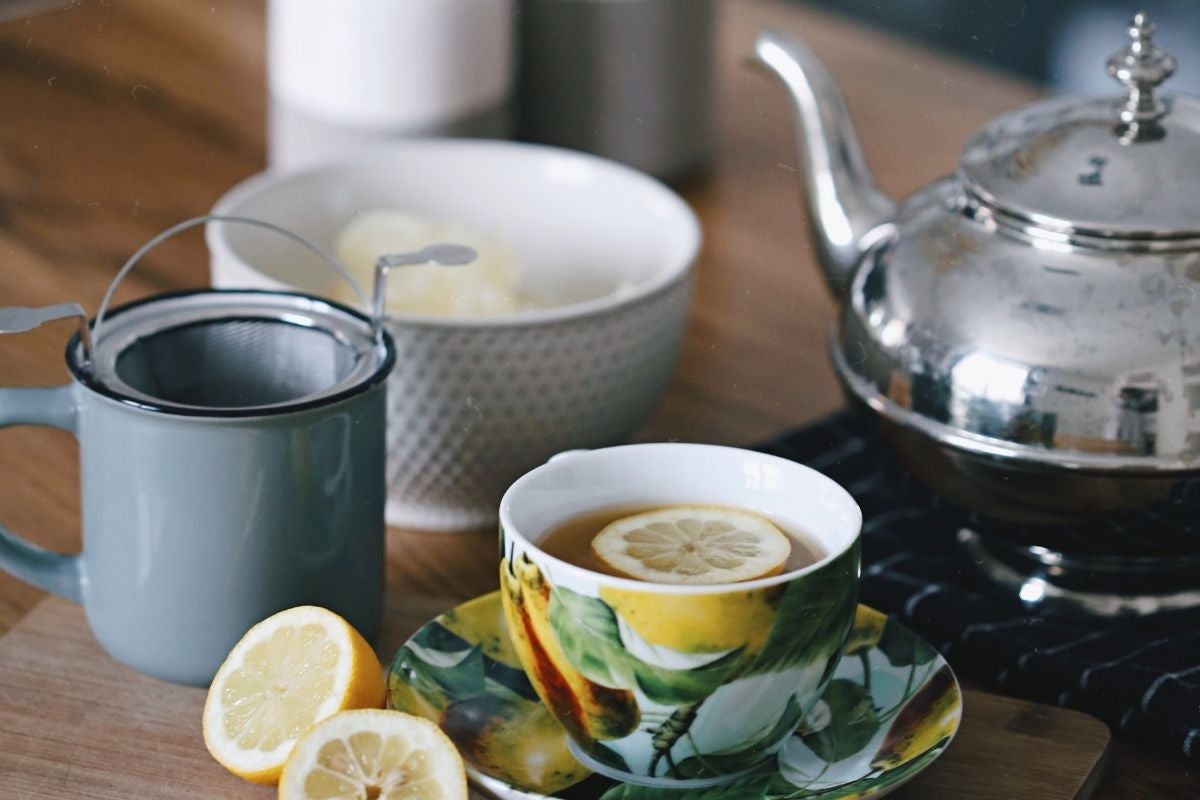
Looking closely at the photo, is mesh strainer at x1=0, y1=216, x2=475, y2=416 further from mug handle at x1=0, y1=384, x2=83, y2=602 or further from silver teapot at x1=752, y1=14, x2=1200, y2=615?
silver teapot at x1=752, y1=14, x2=1200, y2=615

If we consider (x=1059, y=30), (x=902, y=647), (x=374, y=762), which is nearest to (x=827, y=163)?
(x=902, y=647)

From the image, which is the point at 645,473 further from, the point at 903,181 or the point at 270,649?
the point at 903,181

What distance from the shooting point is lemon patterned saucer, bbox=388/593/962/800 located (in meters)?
0.45

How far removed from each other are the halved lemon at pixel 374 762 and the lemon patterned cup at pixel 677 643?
40mm

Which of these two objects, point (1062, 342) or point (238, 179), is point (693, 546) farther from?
point (238, 179)

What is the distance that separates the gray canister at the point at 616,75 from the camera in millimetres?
904

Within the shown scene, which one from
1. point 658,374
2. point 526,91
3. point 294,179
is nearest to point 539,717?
point 658,374

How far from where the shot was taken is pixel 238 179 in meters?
0.96

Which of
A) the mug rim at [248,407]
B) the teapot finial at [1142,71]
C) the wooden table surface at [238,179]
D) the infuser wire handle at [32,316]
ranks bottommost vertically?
the wooden table surface at [238,179]

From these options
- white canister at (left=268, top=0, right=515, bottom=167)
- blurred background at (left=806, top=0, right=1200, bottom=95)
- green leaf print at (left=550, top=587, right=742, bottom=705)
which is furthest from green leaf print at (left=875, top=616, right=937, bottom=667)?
blurred background at (left=806, top=0, right=1200, bottom=95)

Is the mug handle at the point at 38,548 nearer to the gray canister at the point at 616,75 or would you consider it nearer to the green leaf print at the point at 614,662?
the green leaf print at the point at 614,662

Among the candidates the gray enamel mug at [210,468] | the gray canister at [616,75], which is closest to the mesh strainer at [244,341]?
the gray enamel mug at [210,468]

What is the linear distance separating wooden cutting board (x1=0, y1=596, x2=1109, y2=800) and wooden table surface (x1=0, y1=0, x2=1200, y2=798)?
3cm

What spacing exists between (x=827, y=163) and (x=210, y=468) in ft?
1.13
